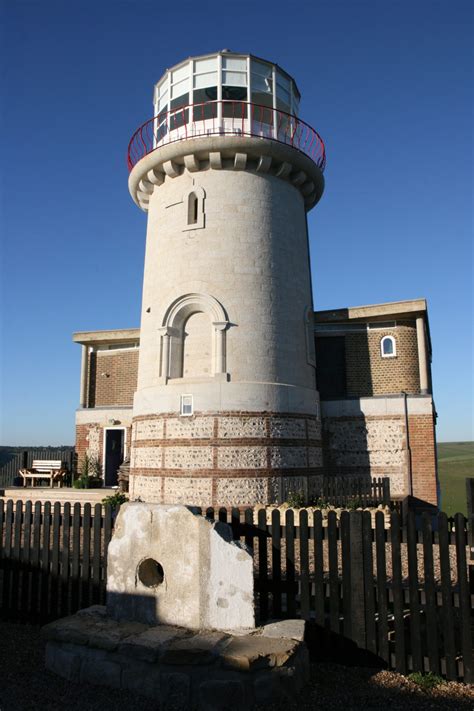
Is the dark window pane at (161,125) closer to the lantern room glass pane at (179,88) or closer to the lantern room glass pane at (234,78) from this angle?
the lantern room glass pane at (179,88)

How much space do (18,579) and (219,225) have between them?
38.2ft

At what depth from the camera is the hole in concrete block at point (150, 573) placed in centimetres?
607

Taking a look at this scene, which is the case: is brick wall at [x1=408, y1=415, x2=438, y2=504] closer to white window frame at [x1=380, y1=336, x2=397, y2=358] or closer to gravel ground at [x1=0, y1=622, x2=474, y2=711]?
white window frame at [x1=380, y1=336, x2=397, y2=358]

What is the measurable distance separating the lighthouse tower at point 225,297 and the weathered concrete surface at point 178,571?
861 cm

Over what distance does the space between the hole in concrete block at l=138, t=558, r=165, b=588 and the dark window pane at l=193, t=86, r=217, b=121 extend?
48.8 feet

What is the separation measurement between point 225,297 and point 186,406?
3.45 meters

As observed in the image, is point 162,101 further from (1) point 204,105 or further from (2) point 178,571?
(2) point 178,571

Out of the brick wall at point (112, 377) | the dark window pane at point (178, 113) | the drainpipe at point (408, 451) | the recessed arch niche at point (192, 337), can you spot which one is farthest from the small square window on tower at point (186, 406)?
the dark window pane at point (178, 113)

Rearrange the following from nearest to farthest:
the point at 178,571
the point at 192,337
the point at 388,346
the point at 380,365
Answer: the point at 178,571 < the point at 192,337 < the point at 380,365 < the point at 388,346

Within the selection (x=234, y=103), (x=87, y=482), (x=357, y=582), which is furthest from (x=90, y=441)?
(x=357, y=582)

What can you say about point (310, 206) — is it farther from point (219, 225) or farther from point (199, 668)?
point (199, 668)

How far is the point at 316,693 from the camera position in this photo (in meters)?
5.15

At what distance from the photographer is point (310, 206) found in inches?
778

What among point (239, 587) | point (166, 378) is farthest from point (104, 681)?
point (166, 378)
